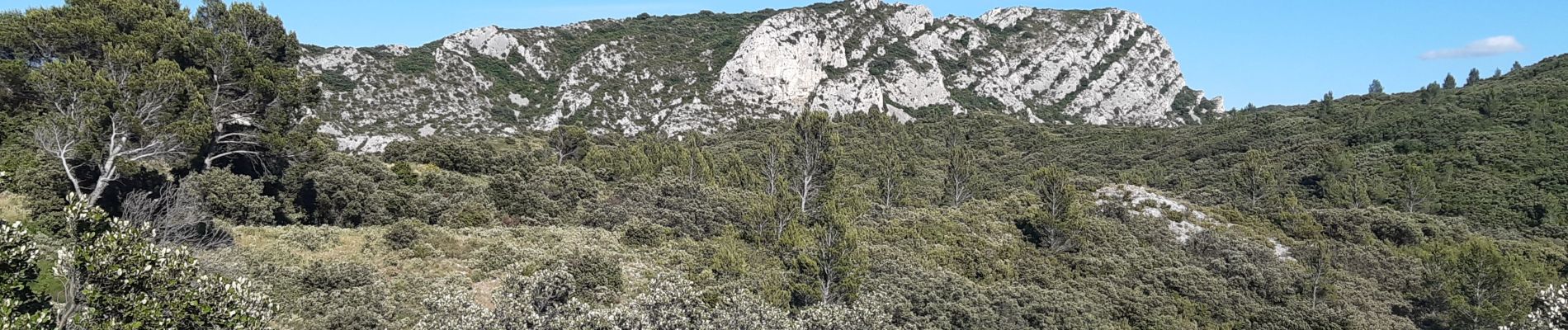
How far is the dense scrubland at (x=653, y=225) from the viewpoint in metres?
17.6

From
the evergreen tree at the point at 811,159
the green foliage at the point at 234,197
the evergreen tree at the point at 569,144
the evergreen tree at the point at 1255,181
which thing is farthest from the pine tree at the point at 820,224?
the evergreen tree at the point at 1255,181

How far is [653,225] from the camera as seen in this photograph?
42594mm

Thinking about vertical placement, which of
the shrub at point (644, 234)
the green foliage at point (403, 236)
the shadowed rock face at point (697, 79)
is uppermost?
the shadowed rock face at point (697, 79)

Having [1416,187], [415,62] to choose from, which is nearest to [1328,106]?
[1416,187]

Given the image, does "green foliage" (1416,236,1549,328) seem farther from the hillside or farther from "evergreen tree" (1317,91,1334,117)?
"evergreen tree" (1317,91,1334,117)

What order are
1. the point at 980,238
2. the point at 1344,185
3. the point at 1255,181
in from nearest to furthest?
the point at 980,238, the point at 1344,185, the point at 1255,181

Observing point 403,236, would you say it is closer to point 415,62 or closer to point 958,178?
point 958,178

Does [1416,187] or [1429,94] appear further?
[1429,94]

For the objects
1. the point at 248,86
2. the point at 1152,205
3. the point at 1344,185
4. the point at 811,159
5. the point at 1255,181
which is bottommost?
the point at 1152,205

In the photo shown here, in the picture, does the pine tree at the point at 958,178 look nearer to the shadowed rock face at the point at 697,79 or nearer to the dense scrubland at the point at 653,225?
the dense scrubland at the point at 653,225

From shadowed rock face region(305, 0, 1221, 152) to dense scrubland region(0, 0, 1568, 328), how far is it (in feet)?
153

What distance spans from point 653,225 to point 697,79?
119 meters

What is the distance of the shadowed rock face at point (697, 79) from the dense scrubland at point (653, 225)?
153ft

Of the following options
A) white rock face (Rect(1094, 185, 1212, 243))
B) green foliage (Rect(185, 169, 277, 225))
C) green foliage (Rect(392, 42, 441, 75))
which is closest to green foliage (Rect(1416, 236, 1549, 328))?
white rock face (Rect(1094, 185, 1212, 243))
